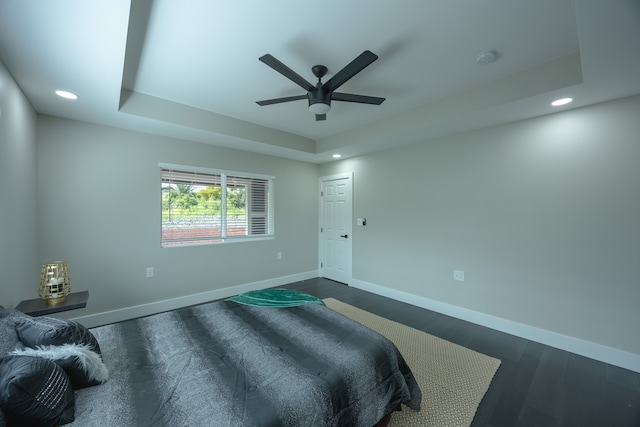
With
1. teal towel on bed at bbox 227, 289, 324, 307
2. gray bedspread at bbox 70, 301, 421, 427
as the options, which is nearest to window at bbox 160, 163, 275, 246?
teal towel on bed at bbox 227, 289, 324, 307

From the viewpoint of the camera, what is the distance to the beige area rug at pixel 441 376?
5.55 feet

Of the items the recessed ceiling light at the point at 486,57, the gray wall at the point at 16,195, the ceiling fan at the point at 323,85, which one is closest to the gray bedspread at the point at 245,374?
the gray wall at the point at 16,195

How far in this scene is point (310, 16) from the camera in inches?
66.9

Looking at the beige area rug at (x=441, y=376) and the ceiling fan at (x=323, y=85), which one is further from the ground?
the ceiling fan at (x=323, y=85)

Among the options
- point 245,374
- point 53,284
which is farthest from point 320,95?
point 53,284

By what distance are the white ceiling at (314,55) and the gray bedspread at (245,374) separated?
191 cm

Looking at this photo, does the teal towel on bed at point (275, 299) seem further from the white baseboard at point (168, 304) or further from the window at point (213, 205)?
the window at point (213, 205)

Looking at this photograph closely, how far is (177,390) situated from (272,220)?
346 cm

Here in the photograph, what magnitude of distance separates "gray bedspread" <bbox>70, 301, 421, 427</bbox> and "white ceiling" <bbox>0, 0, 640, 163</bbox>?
191cm

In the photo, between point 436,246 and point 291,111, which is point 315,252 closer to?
point 436,246

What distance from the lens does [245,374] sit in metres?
1.29

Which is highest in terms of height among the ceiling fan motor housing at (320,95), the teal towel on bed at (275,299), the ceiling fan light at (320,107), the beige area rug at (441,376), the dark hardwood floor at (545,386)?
the ceiling fan motor housing at (320,95)

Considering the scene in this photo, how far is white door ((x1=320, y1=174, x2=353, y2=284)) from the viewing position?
4.71 m

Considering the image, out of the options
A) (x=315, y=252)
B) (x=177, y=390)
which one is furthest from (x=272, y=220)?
(x=177, y=390)
